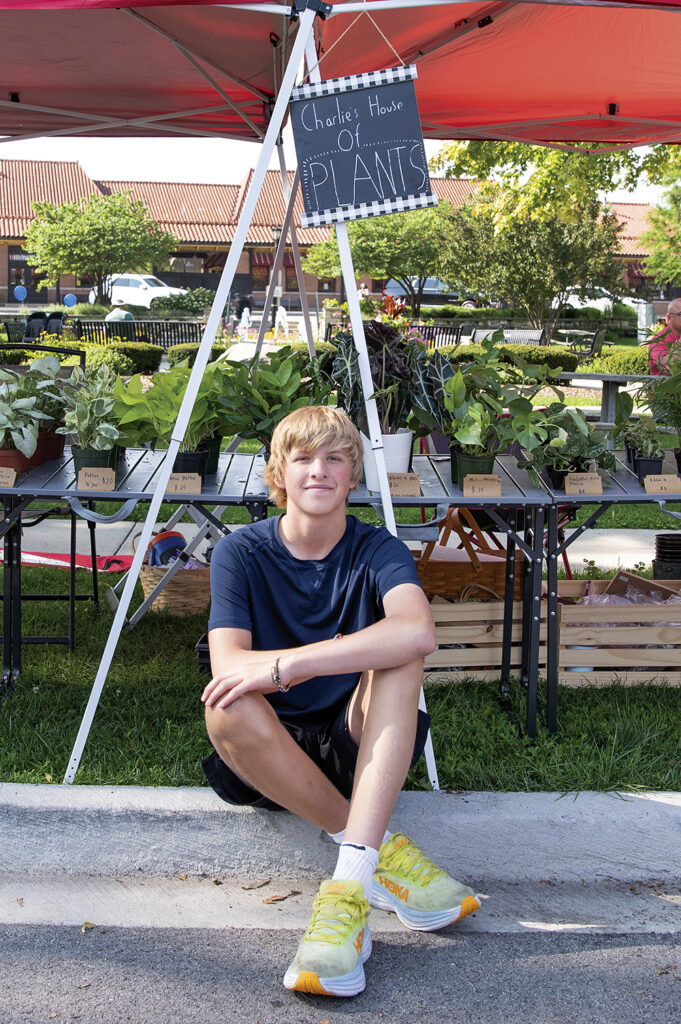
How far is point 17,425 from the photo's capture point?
11.4 feet

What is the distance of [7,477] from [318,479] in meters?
1.27

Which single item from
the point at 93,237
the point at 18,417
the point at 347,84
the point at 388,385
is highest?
the point at 93,237

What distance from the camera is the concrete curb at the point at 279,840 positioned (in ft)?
9.56

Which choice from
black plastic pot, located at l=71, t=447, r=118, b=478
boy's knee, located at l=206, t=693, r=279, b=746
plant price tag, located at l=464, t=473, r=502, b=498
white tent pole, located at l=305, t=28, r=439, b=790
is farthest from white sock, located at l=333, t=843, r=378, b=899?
black plastic pot, located at l=71, t=447, r=118, b=478

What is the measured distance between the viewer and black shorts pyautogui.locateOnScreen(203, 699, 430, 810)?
268cm

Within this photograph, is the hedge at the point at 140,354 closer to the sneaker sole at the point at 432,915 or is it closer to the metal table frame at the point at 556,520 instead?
the metal table frame at the point at 556,520

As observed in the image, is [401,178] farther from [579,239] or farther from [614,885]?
[579,239]

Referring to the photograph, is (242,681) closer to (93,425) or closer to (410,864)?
(410,864)

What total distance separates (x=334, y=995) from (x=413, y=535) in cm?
162

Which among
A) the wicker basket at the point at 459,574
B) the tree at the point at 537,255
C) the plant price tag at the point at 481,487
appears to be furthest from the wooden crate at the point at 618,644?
the tree at the point at 537,255

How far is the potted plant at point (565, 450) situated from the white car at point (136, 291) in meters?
30.3

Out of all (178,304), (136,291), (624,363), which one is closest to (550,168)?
(624,363)

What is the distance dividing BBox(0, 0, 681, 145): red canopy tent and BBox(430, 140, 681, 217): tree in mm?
8196

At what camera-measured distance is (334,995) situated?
232cm
